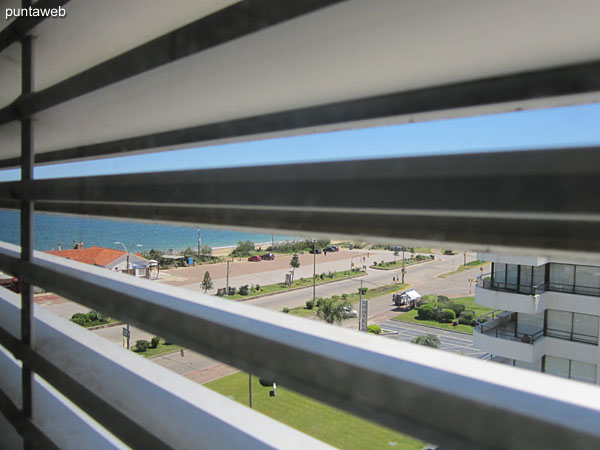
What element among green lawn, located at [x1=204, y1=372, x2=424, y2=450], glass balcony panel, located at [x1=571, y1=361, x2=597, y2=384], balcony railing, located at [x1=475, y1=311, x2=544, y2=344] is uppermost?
balcony railing, located at [x1=475, y1=311, x2=544, y2=344]

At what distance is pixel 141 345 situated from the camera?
4.91ft

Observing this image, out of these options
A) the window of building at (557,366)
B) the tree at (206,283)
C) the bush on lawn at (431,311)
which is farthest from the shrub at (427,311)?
the tree at (206,283)

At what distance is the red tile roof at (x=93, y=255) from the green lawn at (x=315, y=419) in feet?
2.38

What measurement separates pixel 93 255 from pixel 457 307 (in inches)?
61.8

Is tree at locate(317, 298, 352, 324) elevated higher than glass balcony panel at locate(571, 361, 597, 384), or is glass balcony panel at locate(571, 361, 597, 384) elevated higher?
tree at locate(317, 298, 352, 324)

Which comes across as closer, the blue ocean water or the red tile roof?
the blue ocean water

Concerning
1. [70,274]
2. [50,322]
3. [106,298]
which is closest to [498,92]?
[106,298]

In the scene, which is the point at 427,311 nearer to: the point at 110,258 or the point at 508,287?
the point at 508,287

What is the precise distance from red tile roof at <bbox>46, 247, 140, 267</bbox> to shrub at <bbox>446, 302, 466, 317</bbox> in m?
1.33

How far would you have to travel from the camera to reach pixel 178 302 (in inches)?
24.2

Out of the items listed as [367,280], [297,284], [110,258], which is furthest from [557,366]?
[110,258]

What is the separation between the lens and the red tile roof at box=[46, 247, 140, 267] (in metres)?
1.69

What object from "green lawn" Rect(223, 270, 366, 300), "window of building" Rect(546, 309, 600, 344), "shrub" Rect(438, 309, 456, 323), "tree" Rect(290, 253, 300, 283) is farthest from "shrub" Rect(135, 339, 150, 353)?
"window of building" Rect(546, 309, 600, 344)

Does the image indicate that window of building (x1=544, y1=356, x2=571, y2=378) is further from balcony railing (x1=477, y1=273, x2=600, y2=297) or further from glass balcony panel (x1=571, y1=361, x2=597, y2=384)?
→ balcony railing (x1=477, y1=273, x2=600, y2=297)
